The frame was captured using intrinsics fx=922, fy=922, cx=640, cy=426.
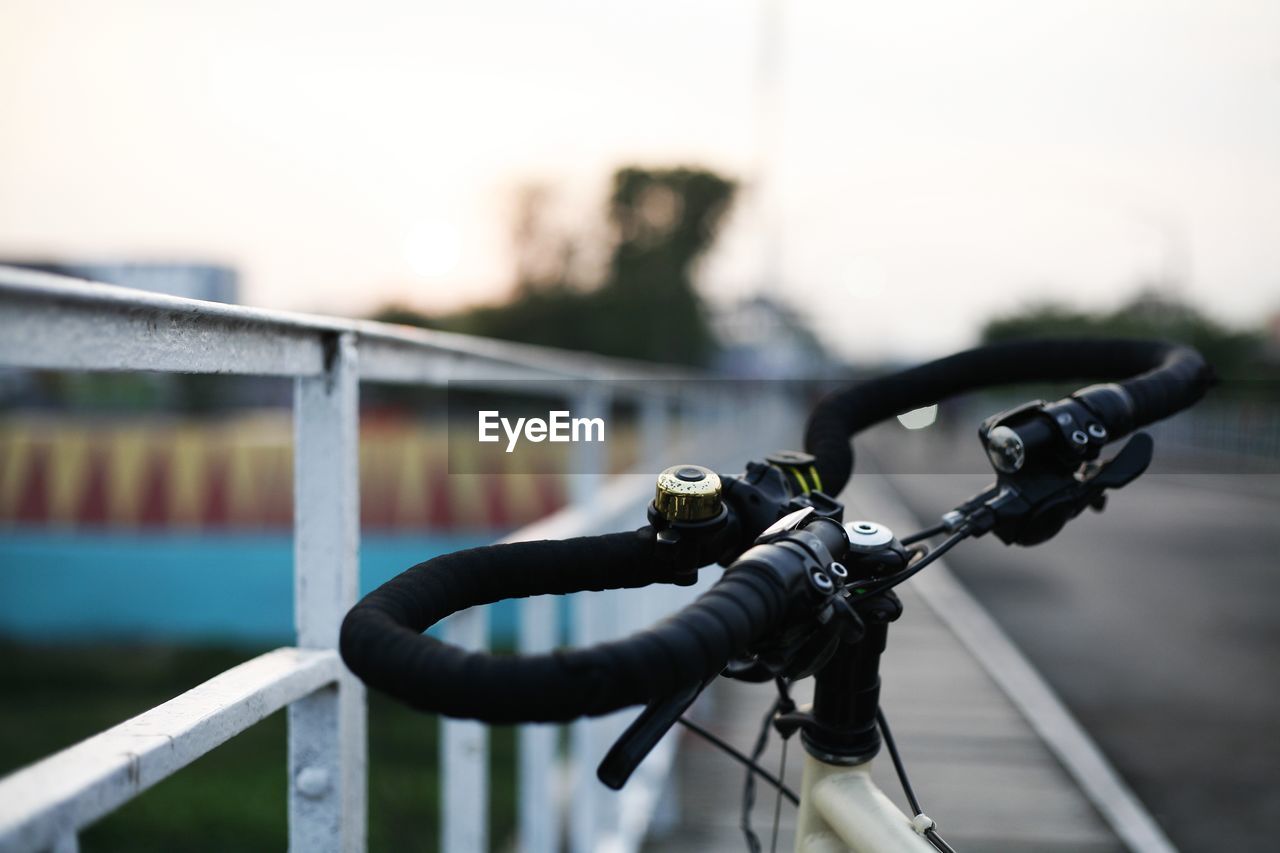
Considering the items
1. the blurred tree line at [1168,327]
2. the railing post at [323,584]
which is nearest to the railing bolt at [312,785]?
the railing post at [323,584]

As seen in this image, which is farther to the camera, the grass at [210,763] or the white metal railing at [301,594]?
the grass at [210,763]

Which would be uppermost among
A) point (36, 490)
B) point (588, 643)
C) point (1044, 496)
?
point (1044, 496)

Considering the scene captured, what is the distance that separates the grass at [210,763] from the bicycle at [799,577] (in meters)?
4.52

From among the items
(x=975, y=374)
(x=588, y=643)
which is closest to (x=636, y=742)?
(x=975, y=374)

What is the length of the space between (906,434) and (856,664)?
24105 millimetres

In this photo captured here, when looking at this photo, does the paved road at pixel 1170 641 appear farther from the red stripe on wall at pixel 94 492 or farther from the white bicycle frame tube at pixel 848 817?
the red stripe on wall at pixel 94 492

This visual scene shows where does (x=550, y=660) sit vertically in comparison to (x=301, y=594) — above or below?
above

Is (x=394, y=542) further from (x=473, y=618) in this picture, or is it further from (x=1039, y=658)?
(x=473, y=618)

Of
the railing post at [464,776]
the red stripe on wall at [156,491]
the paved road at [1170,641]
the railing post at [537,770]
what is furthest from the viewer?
the red stripe on wall at [156,491]

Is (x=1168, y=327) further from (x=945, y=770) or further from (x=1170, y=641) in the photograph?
(x=945, y=770)

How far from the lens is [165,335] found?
0.70 meters

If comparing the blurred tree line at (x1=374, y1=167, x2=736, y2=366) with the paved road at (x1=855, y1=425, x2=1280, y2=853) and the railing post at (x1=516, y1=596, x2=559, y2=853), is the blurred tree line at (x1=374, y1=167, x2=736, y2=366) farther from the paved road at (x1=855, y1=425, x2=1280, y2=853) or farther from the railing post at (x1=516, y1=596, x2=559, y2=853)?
the railing post at (x1=516, y1=596, x2=559, y2=853)

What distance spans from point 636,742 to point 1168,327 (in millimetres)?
28872

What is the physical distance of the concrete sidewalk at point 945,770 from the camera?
9.28 feet
